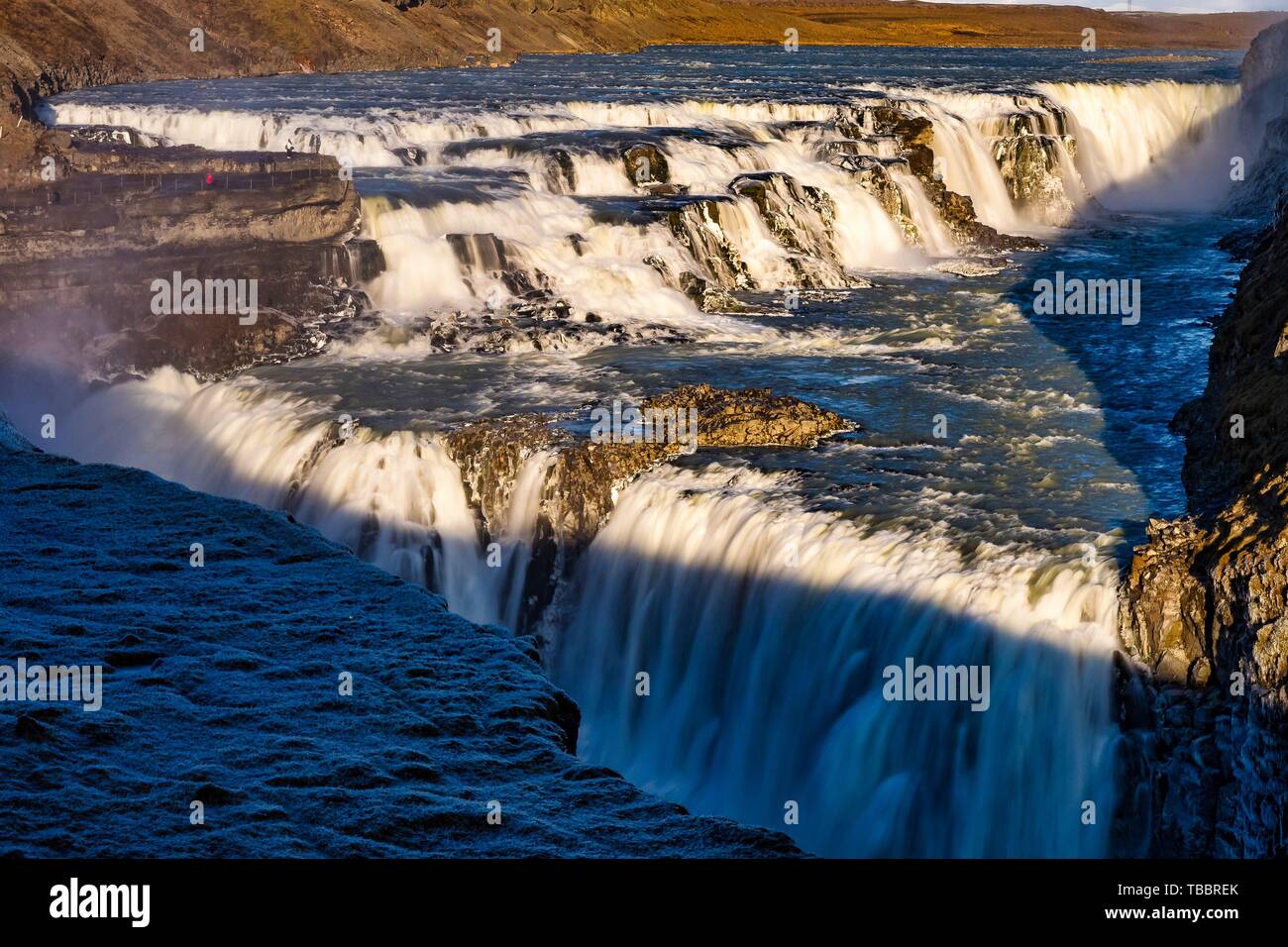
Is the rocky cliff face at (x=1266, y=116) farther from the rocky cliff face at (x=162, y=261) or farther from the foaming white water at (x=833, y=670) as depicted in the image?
the foaming white water at (x=833, y=670)

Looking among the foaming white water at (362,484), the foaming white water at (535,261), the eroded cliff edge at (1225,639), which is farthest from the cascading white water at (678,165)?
the eroded cliff edge at (1225,639)

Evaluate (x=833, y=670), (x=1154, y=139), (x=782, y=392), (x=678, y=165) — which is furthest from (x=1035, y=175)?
(x=833, y=670)

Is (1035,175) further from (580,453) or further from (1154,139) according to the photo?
(580,453)

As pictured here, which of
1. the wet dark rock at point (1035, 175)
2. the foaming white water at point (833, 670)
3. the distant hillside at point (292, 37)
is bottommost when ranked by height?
the foaming white water at point (833, 670)

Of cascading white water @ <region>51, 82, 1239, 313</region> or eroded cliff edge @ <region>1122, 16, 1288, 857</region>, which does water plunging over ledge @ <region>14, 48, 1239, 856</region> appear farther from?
eroded cliff edge @ <region>1122, 16, 1288, 857</region>

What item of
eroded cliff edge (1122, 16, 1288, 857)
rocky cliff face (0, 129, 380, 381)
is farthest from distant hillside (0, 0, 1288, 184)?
eroded cliff edge (1122, 16, 1288, 857)

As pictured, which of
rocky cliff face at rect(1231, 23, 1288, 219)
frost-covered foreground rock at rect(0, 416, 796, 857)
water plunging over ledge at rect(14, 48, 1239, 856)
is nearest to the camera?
frost-covered foreground rock at rect(0, 416, 796, 857)

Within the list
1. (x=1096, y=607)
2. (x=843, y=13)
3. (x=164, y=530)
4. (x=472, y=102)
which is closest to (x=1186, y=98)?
(x=472, y=102)
